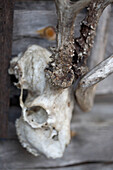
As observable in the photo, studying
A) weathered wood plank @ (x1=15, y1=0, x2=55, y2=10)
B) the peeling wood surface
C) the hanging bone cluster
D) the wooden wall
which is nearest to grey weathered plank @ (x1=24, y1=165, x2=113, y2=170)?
the wooden wall

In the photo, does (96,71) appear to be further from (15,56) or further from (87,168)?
(87,168)

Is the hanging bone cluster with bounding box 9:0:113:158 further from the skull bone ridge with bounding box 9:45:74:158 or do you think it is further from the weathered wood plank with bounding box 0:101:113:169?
the weathered wood plank with bounding box 0:101:113:169

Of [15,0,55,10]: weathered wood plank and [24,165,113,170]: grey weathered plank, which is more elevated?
[15,0,55,10]: weathered wood plank

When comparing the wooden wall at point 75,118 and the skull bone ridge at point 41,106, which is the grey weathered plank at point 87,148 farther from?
the skull bone ridge at point 41,106

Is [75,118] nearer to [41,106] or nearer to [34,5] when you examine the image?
[41,106]

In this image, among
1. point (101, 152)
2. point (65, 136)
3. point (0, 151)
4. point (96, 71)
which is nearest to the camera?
point (96, 71)

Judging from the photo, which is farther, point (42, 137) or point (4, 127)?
point (4, 127)

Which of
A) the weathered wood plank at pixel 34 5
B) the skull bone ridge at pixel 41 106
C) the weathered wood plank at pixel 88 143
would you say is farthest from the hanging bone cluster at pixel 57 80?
the weathered wood plank at pixel 88 143

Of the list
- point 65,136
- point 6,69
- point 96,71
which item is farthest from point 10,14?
point 65,136
